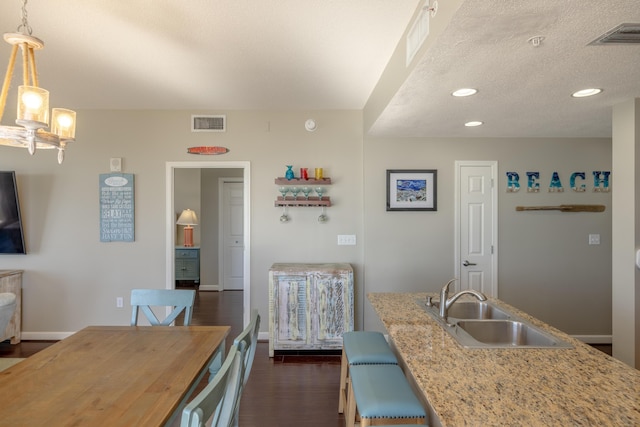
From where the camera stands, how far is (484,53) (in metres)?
1.79

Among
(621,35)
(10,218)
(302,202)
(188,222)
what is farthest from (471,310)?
(188,222)

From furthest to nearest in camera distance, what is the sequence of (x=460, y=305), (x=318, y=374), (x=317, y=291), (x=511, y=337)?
1. (x=317, y=291)
2. (x=318, y=374)
3. (x=460, y=305)
4. (x=511, y=337)

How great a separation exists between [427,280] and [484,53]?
109 inches

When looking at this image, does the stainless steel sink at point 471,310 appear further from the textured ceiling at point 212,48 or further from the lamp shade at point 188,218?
the lamp shade at point 188,218

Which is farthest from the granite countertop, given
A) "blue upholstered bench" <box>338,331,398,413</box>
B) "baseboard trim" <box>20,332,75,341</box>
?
"baseboard trim" <box>20,332,75,341</box>

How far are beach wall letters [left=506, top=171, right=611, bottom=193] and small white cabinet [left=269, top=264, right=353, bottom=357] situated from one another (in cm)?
227

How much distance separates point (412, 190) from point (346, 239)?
95cm

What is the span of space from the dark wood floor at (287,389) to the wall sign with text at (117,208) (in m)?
1.43

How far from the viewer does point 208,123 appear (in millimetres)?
4102

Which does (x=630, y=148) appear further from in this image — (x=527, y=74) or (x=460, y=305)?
(x=460, y=305)

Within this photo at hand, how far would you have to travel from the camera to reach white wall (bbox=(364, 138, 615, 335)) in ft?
13.1

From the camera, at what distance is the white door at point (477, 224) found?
13.1 feet

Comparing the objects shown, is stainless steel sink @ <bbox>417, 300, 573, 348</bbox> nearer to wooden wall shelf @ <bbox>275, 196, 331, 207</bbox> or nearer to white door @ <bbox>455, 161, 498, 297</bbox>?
white door @ <bbox>455, 161, 498, 297</bbox>

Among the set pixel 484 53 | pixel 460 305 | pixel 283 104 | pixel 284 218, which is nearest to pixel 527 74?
pixel 484 53
